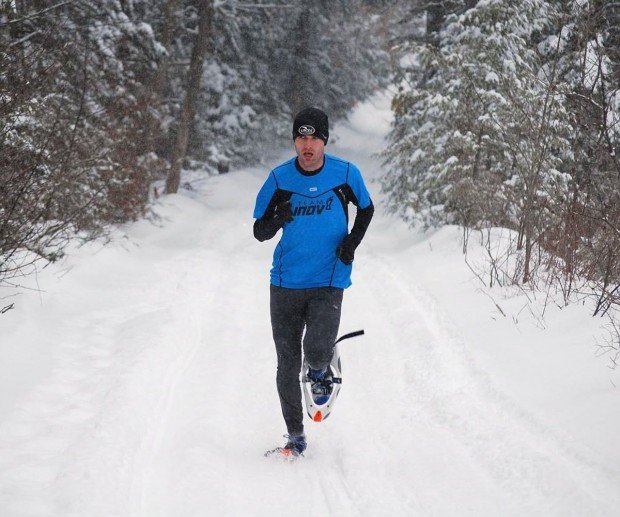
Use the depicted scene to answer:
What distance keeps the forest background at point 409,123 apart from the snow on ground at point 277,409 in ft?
2.12

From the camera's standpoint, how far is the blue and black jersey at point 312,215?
11.8 feet

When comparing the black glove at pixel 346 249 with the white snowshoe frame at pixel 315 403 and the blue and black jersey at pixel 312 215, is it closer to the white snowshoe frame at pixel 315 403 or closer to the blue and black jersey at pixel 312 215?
the blue and black jersey at pixel 312 215

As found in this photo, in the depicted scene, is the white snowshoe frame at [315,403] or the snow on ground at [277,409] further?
the white snowshoe frame at [315,403]

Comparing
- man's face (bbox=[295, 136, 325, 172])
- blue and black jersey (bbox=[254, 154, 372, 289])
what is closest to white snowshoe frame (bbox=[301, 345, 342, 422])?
blue and black jersey (bbox=[254, 154, 372, 289])

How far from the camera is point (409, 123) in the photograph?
15.2 meters

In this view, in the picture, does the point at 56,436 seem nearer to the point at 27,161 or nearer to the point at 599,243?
the point at 27,161

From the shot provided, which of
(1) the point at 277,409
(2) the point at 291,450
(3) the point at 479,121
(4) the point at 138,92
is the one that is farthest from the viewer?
(4) the point at 138,92

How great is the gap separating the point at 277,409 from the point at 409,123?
12.0 meters

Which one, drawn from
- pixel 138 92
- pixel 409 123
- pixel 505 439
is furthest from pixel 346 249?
pixel 409 123

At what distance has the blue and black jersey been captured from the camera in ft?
11.8

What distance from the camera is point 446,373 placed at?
5090 millimetres

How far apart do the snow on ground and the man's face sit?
1.94 meters

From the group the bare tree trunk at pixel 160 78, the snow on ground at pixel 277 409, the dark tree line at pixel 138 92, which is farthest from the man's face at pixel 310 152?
the bare tree trunk at pixel 160 78

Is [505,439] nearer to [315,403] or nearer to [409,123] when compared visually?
[315,403]
